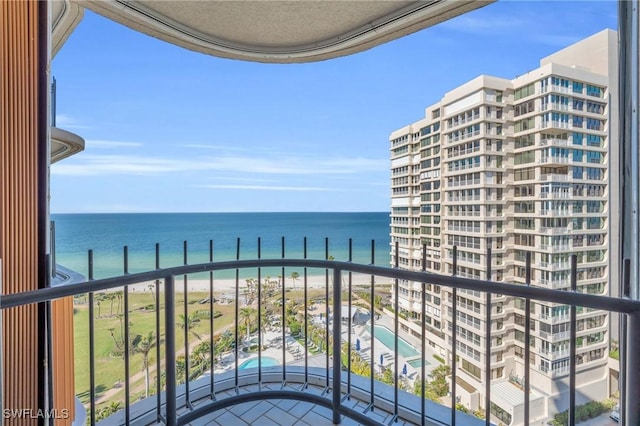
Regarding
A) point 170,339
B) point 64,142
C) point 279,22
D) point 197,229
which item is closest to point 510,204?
point 279,22

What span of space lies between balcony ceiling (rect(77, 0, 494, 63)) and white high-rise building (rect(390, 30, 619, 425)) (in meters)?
1.44

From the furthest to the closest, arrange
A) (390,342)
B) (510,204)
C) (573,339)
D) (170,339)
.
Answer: (390,342) → (510,204) → (170,339) → (573,339)

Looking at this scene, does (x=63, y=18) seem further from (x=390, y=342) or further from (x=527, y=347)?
(x=390, y=342)

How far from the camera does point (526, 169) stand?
7000 mm

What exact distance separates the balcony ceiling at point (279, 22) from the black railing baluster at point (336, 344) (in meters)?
1.68

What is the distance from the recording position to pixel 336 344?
1.69 m

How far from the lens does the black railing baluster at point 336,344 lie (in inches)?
64.7

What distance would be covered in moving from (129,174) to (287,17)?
23.6 meters

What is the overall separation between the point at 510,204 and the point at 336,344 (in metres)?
6.33

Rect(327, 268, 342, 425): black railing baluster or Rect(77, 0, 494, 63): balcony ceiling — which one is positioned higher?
Rect(77, 0, 494, 63): balcony ceiling

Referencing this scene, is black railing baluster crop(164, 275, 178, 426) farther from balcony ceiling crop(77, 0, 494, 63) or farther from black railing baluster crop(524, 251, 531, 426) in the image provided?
balcony ceiling crop(77, 0, 494, 63)

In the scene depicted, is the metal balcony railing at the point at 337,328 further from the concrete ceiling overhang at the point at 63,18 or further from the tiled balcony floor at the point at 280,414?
the concrete ceiling overhang at the point at 63,18

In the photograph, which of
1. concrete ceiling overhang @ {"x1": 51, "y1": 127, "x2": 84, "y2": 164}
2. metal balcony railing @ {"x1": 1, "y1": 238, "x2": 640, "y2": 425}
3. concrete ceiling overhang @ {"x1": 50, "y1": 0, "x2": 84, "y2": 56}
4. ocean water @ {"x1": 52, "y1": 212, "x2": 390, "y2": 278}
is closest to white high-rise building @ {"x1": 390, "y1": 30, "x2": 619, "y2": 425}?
metal balcony railing @ {"x1": 1, "y1": 238, "x2": 640, "y2": 425}

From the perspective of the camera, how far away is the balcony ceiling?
6.54 feet
